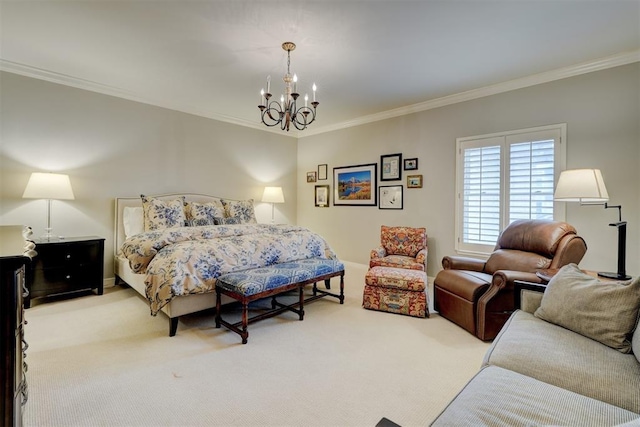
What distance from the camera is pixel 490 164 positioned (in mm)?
3873

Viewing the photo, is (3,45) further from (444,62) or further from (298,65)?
(444,62)

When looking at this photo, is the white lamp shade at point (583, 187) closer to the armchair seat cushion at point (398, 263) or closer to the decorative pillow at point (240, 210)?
the armchair seat cushion at point (398, 263)

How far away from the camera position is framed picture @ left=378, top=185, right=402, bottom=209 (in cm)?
483

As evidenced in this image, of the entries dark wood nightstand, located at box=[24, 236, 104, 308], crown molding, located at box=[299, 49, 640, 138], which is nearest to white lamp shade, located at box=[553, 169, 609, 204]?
crown molding, located at box=[299, 49, 640, 138]

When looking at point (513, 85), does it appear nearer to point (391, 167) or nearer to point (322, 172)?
point (391, 167)

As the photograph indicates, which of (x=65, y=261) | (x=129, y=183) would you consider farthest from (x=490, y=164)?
(x=65, y=261)

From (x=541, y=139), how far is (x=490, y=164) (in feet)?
1.93

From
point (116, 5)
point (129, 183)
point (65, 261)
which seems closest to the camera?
point (116, 5)

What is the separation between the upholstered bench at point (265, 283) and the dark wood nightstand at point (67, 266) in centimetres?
201

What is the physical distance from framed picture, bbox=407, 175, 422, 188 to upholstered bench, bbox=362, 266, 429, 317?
5.72ft

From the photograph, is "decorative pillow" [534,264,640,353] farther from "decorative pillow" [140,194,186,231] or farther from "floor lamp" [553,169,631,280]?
"decorative pillow" [140,194,186,231]

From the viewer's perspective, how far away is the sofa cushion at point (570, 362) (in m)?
1.16

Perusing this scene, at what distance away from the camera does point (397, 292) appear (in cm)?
314

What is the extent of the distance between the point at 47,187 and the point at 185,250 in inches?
78.9
